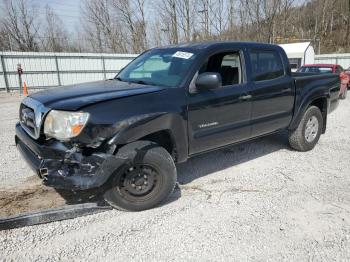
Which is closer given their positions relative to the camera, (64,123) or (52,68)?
(64,123)

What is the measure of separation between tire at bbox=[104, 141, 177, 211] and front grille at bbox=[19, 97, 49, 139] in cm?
89

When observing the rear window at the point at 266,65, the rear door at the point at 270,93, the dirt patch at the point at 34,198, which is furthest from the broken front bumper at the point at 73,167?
the rear window at the point at 266,65

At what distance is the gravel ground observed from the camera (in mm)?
2773

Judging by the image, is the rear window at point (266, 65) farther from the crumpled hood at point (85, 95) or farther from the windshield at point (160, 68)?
the crumpled hood at point (85, 95)

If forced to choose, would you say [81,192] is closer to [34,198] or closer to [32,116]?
[34,198]

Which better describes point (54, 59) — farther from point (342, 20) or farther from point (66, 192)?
point (342, 20)

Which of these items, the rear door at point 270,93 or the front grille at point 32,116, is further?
the rear door at point 270,93

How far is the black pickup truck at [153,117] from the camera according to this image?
119 inches

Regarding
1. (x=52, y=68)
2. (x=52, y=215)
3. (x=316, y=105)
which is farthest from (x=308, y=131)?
(x=52, y=68)

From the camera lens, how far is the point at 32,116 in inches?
132

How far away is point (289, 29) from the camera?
135 ft

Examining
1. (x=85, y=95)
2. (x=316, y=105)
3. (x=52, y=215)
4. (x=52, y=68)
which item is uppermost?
(x=52, y=68)

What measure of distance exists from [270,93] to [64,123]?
303 centimetres

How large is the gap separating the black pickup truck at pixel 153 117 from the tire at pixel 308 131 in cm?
52
